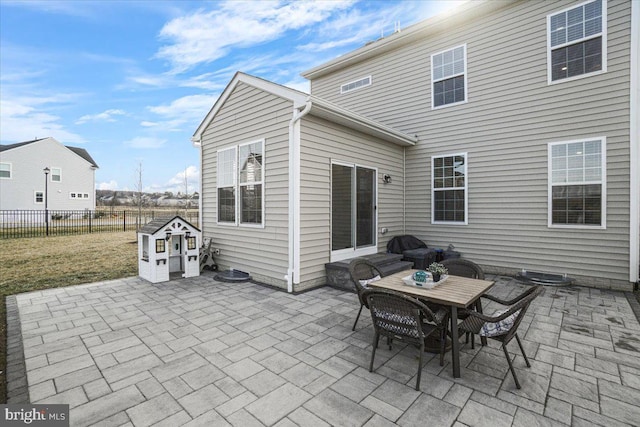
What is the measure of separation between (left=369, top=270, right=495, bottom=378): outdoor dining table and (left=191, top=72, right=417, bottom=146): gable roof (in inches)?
120

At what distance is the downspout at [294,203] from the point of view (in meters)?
4.79

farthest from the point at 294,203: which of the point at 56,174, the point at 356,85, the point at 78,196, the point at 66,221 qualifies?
the point at 78,196

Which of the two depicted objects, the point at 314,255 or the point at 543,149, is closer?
the point at 314,255

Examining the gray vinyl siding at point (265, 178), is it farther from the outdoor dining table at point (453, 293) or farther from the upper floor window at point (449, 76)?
the upper floor window at point (449, 76)

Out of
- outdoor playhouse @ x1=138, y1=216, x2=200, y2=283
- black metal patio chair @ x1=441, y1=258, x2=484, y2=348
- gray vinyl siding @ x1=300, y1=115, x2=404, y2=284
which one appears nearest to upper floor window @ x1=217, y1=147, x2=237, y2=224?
outdoor playhouse @ x1=138, y1=216, x2=200, y2=283

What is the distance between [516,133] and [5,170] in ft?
91.4

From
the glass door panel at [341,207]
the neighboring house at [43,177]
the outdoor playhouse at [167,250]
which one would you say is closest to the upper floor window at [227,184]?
the outdoor playhouse at [167,250]

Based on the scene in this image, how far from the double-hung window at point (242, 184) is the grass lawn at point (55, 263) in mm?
2548

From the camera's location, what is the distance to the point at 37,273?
602 cm

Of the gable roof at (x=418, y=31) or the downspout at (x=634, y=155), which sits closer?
the downspout at (x=634, y=155)

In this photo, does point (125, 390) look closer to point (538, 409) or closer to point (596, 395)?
point (538, 409)

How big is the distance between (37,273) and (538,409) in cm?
865

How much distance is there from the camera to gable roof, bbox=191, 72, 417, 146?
4656mm

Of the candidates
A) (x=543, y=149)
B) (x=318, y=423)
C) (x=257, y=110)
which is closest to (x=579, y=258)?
(x=543, y=149)
